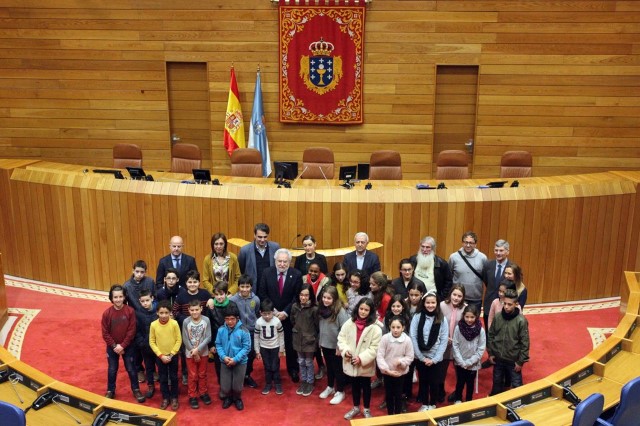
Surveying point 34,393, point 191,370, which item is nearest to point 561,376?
point 191,370

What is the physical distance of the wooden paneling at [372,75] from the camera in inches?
389

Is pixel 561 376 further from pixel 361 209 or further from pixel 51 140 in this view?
pixel 51 140

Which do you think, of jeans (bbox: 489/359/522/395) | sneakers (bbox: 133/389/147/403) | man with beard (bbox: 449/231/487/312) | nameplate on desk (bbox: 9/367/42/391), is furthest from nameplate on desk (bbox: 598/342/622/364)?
nameplate on desk (bbox: 9/367/42/391)

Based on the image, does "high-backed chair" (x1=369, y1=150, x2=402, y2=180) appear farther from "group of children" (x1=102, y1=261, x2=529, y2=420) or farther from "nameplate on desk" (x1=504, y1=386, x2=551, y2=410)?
"nameplate on desk" (x1=504, y1=386, x2=551, y2=410)

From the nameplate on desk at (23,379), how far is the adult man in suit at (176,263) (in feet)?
4.82

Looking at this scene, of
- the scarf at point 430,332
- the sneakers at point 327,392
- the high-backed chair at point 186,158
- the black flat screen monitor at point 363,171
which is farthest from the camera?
the high-backed chair at point 186,158

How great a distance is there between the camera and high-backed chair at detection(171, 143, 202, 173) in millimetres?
9453

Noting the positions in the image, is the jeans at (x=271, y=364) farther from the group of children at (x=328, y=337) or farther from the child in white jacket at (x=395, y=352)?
the child in white jacket at (x=395, y=352)

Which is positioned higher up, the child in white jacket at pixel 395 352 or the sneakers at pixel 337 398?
the child in white jacket at pixel 395 352

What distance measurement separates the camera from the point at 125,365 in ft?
19.0

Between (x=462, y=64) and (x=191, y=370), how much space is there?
6.41 metres

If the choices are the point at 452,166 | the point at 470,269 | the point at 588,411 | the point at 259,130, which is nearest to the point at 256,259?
the point at 470,269

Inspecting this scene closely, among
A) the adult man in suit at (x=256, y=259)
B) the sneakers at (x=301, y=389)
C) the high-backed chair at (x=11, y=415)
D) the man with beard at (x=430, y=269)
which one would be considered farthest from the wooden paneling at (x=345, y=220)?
the high-backed chair at (x=11, y=415)

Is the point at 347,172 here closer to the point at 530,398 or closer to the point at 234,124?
the point at 234,124
